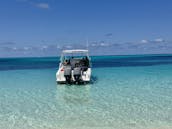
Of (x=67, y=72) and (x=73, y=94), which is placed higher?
(x=67, y=72)

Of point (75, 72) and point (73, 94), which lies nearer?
point (73, 94)

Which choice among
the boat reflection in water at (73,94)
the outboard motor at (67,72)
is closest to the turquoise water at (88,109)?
the boat reflection in water at (73,94)

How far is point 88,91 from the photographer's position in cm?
1334

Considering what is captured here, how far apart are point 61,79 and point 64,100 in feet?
14.3

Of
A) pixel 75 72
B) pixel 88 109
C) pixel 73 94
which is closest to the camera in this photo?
pixel 88 109

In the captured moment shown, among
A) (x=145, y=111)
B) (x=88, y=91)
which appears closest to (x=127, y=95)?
(x=88, y=91)

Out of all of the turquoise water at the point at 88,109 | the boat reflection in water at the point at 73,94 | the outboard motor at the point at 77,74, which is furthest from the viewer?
the outboard motor at the point at 77,74

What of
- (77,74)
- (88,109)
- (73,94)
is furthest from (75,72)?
(88,109)

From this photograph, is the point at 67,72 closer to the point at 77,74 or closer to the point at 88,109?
the point at 77,74

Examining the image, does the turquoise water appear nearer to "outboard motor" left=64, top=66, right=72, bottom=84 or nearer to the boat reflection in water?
the boat reflection in water

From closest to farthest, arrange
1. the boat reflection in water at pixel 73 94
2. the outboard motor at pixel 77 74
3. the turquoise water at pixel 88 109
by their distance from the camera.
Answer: the turquoise water at pixel 88 109
the boat reflection in water at pixel 73 94
the outboard motor at pixel 77 74

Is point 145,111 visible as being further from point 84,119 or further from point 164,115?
point 84,119

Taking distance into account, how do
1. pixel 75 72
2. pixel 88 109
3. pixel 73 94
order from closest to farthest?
pixel 88 109, pixel 73 94, pixel 75 72

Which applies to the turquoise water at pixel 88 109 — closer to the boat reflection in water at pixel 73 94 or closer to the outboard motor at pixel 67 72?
the boat reflection in water at pixel 73 94
